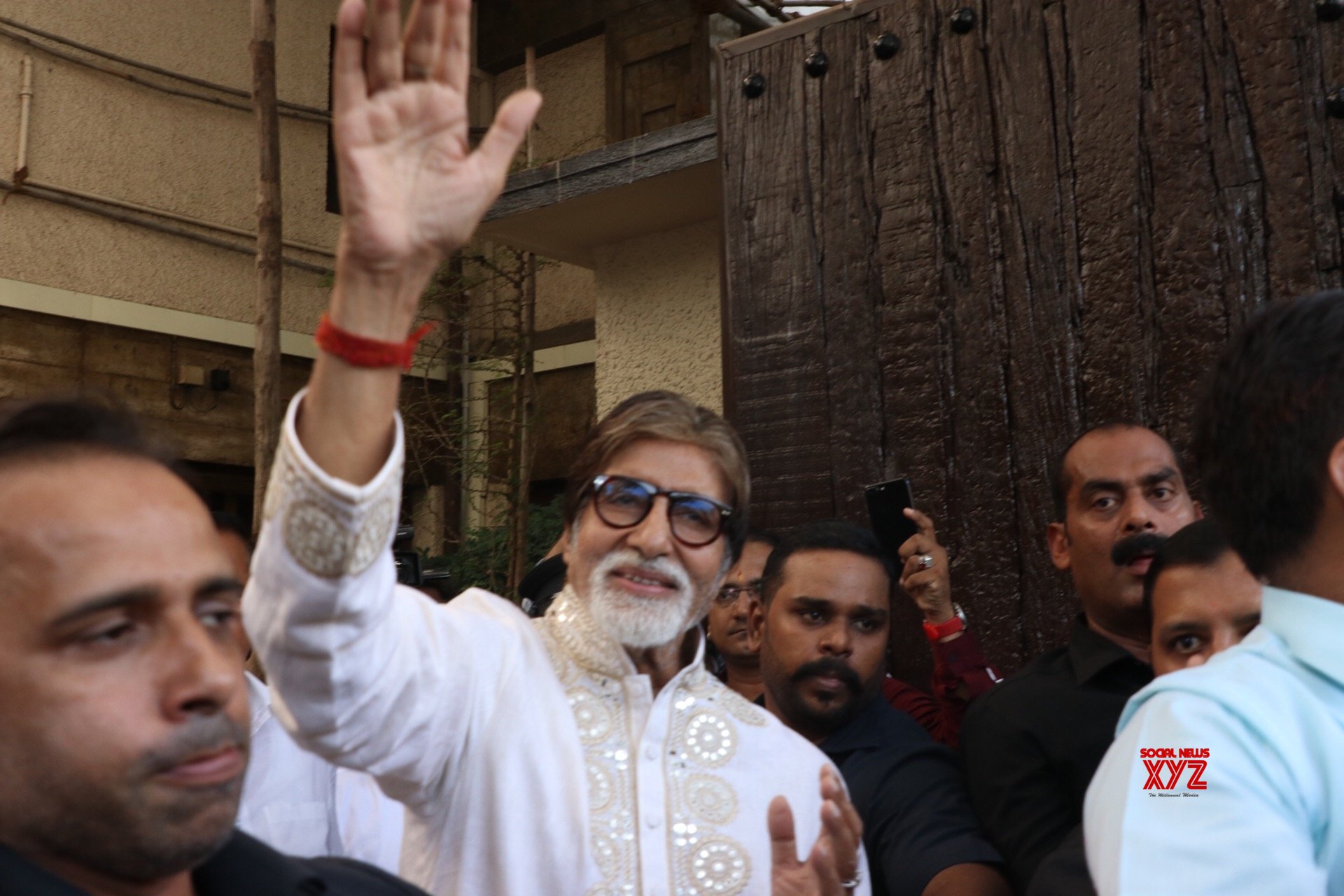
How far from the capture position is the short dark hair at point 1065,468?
114 inches

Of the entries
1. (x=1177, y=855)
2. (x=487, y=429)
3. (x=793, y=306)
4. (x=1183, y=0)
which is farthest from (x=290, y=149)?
(x=1177, y=855)

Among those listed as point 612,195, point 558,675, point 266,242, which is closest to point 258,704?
point 558,675

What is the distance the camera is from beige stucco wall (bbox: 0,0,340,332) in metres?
9.44

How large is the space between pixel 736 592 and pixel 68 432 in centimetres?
253

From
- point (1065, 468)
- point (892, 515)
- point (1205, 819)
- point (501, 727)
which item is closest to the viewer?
point (1205, 819)

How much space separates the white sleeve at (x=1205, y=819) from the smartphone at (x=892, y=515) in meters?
1.93

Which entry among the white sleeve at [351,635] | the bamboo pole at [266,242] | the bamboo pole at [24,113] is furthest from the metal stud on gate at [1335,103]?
the bamboo pole at [24,113]

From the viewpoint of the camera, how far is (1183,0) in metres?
3.09

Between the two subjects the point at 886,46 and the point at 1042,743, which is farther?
the point at 886,46

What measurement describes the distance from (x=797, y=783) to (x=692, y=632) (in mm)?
329

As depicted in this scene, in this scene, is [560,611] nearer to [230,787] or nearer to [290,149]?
[230,787]

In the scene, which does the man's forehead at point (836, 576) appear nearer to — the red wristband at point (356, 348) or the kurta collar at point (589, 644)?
the kurta collar at point (589, 644)

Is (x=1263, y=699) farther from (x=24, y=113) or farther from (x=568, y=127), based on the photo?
(x=24, y=113)

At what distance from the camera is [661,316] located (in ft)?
21.3
